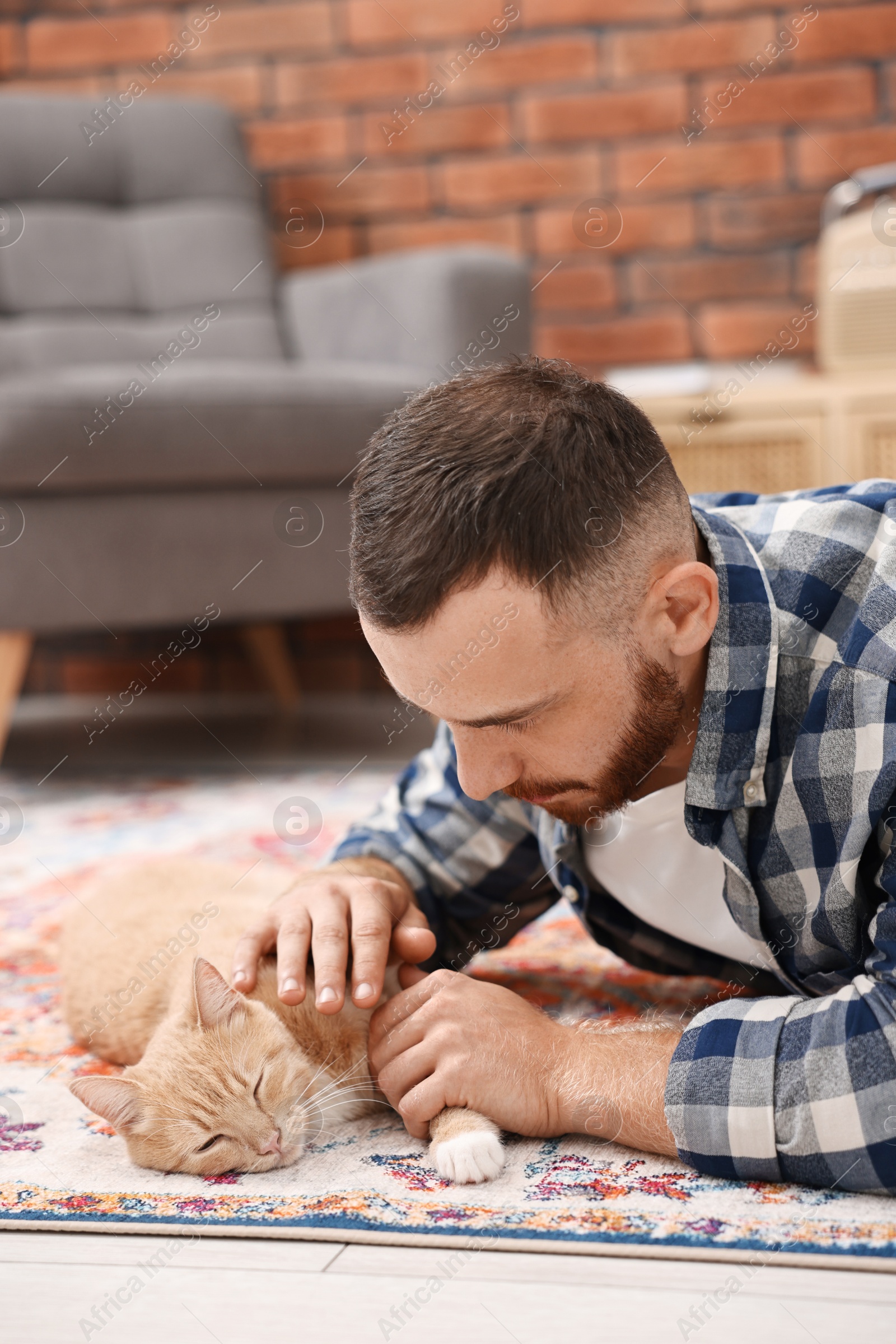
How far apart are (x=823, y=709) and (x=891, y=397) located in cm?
161

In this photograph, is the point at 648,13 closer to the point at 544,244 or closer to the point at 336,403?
the point at 544,244

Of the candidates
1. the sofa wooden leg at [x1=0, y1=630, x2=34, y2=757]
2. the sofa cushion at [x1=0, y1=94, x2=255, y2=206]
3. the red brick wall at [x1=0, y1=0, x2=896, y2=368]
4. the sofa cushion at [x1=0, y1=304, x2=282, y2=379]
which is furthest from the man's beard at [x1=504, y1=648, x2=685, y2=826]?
the sofa cushion at [x1=0, y1=94, x2=255, y2=206]

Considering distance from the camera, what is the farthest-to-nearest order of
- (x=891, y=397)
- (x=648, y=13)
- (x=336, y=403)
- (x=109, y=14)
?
(x=109, y=14), (x=648, y=13), (x=891, y=397), (x=336, y=403)

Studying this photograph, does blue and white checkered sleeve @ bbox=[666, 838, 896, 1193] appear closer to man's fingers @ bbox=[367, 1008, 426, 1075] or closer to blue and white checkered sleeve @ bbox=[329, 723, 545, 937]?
man's fingers @ bbox=[367, 1008, 426, 1075]

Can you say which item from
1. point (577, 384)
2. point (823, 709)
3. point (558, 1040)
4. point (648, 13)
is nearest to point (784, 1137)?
point (558, 1040)

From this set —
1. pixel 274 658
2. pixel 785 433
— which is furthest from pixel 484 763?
pixel 274 658

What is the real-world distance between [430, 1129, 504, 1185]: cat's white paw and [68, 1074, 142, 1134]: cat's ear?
0.21m

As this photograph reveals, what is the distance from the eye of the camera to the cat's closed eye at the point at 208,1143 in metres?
0.77

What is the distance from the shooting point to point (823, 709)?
0.74 metres

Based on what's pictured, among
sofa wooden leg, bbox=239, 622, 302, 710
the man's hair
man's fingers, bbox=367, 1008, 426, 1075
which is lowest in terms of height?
sofa wooden leg, bbox=239, 622, 302, 710

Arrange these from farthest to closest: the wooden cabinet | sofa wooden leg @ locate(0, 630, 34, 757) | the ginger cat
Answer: the wooden cabinet → sofa wooden leg @ locate(0, 630, 34, 757) → the ginger cat

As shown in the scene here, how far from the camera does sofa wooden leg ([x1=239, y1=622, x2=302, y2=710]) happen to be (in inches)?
106

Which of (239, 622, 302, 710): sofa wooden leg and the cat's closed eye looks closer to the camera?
the cat's closed eye

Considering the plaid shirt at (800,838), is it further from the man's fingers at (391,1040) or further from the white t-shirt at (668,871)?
the man's fingers at (391,1040)
